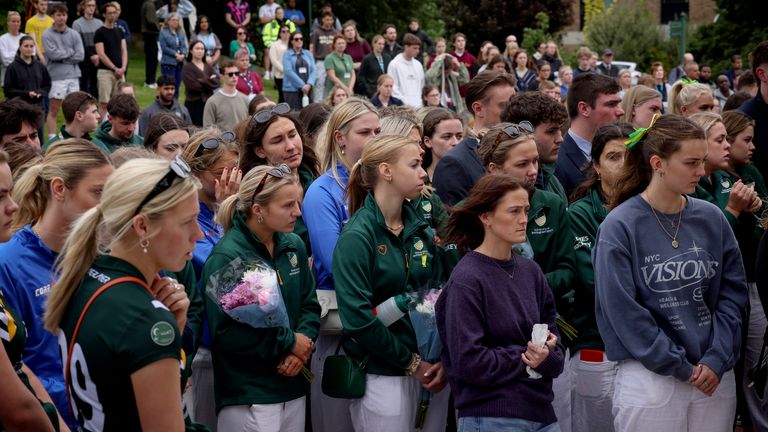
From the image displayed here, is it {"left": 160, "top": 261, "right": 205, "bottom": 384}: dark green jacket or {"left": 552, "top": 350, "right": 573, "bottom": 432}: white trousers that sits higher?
{"left": 160, "top": 261, "right": 205, "bottom": 384}: dark green jacket

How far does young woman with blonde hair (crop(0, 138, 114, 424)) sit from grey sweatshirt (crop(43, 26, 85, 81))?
49.8ft

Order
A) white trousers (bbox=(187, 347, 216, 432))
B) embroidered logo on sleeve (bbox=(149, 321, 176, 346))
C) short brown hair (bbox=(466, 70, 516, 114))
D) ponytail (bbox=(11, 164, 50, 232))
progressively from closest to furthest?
→ embroidered logo on sleeve (bbox=(149, 321, 176, 346)) → ponytail (bbox=(11, 164, 50, 232)) → white trousers (bbox=(187, 347, 216, 432)) → short brown hair (bbox=(466, 70, 516, 114))

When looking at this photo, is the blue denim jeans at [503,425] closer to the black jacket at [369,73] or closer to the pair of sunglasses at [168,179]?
the pair of sunglasses at [168,179]

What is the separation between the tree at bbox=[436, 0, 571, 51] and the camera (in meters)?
42.0

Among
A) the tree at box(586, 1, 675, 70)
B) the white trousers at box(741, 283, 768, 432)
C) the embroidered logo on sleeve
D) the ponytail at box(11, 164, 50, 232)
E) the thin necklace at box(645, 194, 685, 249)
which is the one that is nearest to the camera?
the embroidered logo on sleeve

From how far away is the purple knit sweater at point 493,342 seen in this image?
16.7 feet

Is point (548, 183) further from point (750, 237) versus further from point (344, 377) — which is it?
point (344, 377)

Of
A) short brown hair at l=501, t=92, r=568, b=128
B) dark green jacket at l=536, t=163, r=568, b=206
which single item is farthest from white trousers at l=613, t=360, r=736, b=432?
short brown hair at l=501, t=92, r=568, b=128

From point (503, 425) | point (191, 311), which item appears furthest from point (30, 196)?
point (503, 425)

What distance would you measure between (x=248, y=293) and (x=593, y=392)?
240cm

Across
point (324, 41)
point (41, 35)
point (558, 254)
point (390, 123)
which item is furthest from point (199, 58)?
→ point (558, 254)

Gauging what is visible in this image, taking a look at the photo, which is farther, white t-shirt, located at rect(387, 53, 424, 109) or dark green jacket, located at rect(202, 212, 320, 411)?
white t-shirt, located at rect(387, 53, 424, 109)

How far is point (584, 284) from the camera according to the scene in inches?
242

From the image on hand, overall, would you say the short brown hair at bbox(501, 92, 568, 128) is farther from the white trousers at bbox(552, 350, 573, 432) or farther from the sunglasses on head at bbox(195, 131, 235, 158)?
the sunglasses on head at bbox(195, 131, 235, 158)
